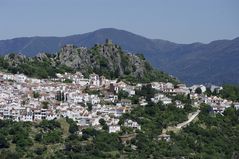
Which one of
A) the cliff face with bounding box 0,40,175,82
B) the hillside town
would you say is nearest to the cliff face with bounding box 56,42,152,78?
the cliff face with bounding box 0,40,175,82

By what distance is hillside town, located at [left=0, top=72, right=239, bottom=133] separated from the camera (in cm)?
4891

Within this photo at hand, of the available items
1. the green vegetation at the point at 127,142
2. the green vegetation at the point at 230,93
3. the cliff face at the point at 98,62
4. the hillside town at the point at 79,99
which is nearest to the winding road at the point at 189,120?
the green vegetation at the point at 127,142

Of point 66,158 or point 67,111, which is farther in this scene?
point 67,111

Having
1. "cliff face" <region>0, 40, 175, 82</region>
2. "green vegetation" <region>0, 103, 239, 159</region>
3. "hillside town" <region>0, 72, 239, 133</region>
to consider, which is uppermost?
"cliff face" <region>0, 40, 175, 82</region>

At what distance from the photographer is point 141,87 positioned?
59.8 m

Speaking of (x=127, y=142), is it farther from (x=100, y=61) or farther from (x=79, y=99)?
(x=100, y=61)

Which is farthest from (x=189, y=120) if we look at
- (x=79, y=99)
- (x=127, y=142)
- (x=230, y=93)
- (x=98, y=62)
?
(x=98, y=62)

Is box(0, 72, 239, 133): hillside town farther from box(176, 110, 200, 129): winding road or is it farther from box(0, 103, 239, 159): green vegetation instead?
box(176, 110, 200, 129): winding road

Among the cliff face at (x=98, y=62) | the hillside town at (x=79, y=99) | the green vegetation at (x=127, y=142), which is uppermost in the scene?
the cliff face at (x=98, y=62)

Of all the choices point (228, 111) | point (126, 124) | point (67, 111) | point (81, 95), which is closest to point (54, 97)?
point (81, 95)

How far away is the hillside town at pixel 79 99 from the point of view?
160 feet

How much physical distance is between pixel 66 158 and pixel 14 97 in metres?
15.5

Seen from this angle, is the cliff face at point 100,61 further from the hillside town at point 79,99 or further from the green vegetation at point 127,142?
the green vegetation at point 127,142

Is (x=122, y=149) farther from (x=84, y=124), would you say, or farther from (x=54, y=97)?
(x=54, y=97)
